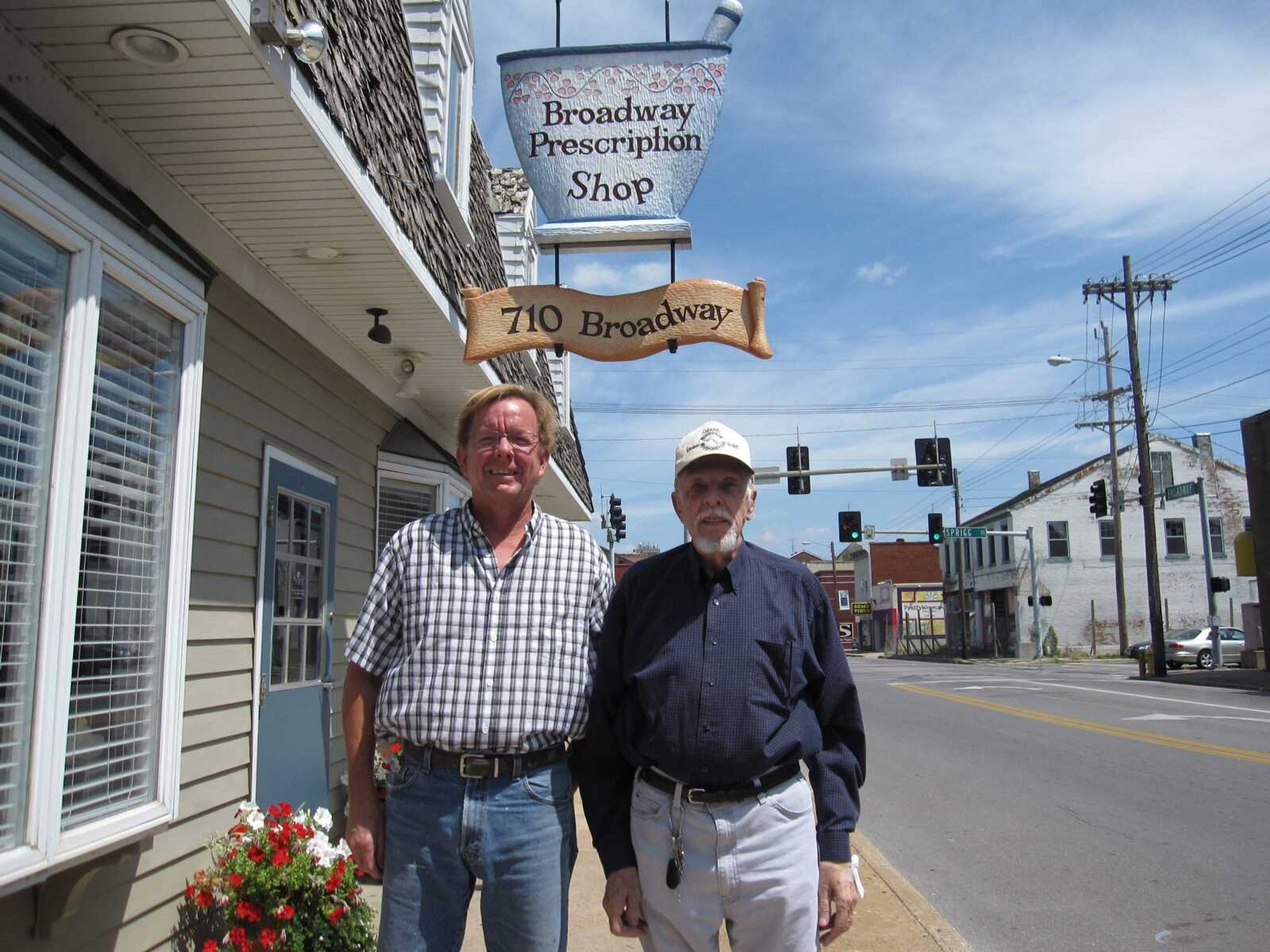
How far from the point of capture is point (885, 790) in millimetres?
9242

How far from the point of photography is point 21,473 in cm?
280

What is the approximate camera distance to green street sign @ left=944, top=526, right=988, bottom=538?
1405 inches

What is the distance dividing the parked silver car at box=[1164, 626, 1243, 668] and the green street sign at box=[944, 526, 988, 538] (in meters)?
6.60

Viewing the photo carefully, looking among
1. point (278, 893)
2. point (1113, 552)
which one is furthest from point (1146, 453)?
point (278, 893)

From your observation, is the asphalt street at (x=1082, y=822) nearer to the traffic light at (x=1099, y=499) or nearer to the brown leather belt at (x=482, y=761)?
the brown leather belt at (x=482, y=761)

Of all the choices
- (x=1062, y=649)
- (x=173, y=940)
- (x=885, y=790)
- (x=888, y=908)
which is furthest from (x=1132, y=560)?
(x=173, y=940)

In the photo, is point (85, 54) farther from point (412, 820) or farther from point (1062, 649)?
point (1062, 649)

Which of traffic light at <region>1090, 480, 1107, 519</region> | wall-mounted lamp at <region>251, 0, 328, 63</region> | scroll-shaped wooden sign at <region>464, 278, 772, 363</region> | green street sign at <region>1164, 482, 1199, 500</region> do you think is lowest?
scroll-shaped wooden sign at <region>464, 278, 772, 363</region>

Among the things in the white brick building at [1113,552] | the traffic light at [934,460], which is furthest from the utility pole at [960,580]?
the traffic light at [934,460]

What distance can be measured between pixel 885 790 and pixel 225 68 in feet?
26.9

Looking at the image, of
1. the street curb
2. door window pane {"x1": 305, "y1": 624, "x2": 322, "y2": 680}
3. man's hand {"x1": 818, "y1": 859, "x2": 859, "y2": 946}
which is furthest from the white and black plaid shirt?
door window pane {"x1": 305, "y1": 624, "x2": 322, "y2": 680}

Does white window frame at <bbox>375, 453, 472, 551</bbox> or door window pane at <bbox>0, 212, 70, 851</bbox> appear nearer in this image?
door window pane at <bbox>0, 212, 70, 851</bbox>

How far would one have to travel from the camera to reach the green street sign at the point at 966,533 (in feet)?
117

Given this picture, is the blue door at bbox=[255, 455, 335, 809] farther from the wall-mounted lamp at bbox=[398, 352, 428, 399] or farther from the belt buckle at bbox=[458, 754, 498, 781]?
the belt buckle at bbox=[458, 754, 498, 781]
